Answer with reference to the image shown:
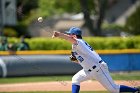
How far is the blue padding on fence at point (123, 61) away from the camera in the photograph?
73.4 feet

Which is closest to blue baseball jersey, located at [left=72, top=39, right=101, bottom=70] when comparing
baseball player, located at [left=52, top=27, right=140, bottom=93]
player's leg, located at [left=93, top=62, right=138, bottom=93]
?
baseball player, located at [left=52, top=27, right=140, bottom=93]

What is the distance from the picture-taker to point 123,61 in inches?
891

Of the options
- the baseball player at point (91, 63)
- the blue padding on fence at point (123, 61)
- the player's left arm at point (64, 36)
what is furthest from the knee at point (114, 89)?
the blue padding on fence at point (123, 61)

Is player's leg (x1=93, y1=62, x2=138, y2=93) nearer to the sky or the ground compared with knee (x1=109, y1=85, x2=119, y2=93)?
nearer to the sky

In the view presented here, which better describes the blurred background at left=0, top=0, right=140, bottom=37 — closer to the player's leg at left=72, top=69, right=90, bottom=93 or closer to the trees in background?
the trees in background

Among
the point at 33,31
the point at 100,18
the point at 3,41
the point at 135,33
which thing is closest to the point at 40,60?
the point at 3,41

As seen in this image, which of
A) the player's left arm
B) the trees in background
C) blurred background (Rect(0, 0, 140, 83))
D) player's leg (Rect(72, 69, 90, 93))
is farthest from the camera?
the trees in background

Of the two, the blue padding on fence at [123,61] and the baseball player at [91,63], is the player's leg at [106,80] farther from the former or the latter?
the blue padding on fence at [123,61]

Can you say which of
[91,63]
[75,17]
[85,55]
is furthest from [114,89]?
[75,17]

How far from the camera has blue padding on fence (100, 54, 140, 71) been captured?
2238cm

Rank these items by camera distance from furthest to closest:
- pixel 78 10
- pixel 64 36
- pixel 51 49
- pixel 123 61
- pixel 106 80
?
pixel 78 10, pixel 51 49, pixel 123 61, pixel 106 80, pixel 64 36

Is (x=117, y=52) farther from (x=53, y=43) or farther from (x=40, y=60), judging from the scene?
(x=53, y=43)

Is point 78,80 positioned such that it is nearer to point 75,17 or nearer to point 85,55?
point 85,55

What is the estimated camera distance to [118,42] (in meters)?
28.5
